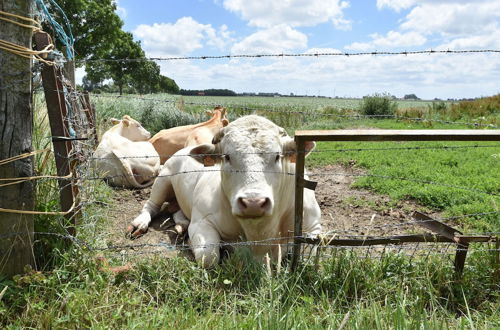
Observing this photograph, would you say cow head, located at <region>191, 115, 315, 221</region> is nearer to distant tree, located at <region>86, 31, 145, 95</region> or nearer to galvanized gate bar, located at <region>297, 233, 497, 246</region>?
galvanized gate bar, located at <region>297, 233, 497, 246</region>

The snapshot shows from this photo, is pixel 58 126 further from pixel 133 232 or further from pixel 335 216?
pixel 335 216

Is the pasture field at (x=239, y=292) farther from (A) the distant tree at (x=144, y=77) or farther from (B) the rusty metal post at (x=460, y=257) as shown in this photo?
(A) the distant tree at (x=144, y=77)

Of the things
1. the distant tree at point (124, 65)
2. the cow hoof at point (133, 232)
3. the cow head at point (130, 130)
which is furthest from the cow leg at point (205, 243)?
the distant tree at point (124, 65)

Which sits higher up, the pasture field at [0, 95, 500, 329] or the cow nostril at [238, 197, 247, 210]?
the cow nostril at [238, 197, 247, 210]

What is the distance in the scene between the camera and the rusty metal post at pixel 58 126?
3.50 meters

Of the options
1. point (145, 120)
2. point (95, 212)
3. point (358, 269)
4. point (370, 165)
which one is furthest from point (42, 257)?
point (145, 120)

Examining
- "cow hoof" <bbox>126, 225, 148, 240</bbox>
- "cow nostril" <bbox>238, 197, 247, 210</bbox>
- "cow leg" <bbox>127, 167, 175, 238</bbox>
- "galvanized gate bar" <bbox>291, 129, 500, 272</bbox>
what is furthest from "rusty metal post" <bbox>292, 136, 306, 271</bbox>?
"cow leg" <bbox>127, 167, 175, 238</bbox>

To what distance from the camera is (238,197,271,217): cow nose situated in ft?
11.5

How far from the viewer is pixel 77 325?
9.53ft

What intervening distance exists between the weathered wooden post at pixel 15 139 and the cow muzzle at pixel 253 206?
62.8 inches

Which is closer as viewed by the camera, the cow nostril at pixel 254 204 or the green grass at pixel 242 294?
the green grass at pixel 242 294

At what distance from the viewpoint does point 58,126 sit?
356 cm

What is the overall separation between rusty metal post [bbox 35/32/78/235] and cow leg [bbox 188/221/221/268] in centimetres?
113

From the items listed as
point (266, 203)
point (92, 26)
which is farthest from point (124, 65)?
point (266, 203)
